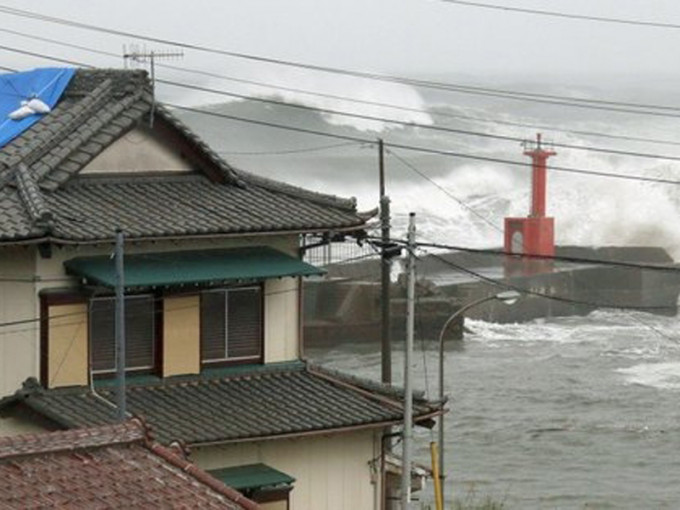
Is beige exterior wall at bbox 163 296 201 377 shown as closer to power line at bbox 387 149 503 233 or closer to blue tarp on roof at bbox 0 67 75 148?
blue tarp on roof at bbox 0 67 75 148

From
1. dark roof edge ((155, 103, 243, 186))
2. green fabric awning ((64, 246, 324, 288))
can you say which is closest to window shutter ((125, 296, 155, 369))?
green fabric awning ((64, 246, 324, 288))

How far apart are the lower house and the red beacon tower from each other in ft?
109

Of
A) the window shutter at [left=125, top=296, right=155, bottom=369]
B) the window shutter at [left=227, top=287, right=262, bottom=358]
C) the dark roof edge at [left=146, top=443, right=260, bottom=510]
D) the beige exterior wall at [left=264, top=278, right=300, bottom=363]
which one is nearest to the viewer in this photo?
the dark roof edge at [left=146, top=443, right=260, bottom=510]

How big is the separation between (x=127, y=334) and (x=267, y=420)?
4.86 ft

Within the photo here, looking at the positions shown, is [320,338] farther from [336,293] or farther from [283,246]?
[283,246]

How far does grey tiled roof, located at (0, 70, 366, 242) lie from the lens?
15562mm

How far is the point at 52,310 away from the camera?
15.7 meters

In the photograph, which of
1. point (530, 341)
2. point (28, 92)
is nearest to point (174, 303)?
point (28, 92)

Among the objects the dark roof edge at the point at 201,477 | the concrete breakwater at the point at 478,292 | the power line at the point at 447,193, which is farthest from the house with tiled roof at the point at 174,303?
the power line at the point at 447,193

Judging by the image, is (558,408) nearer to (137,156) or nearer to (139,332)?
(137,156)

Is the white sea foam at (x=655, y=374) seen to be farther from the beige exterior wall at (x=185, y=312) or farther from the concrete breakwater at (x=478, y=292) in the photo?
the beige exterior wall at (x=185, y=312)

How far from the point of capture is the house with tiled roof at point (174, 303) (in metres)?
15.6

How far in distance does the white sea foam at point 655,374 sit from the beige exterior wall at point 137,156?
21272 mm

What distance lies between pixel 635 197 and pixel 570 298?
2162 cm
